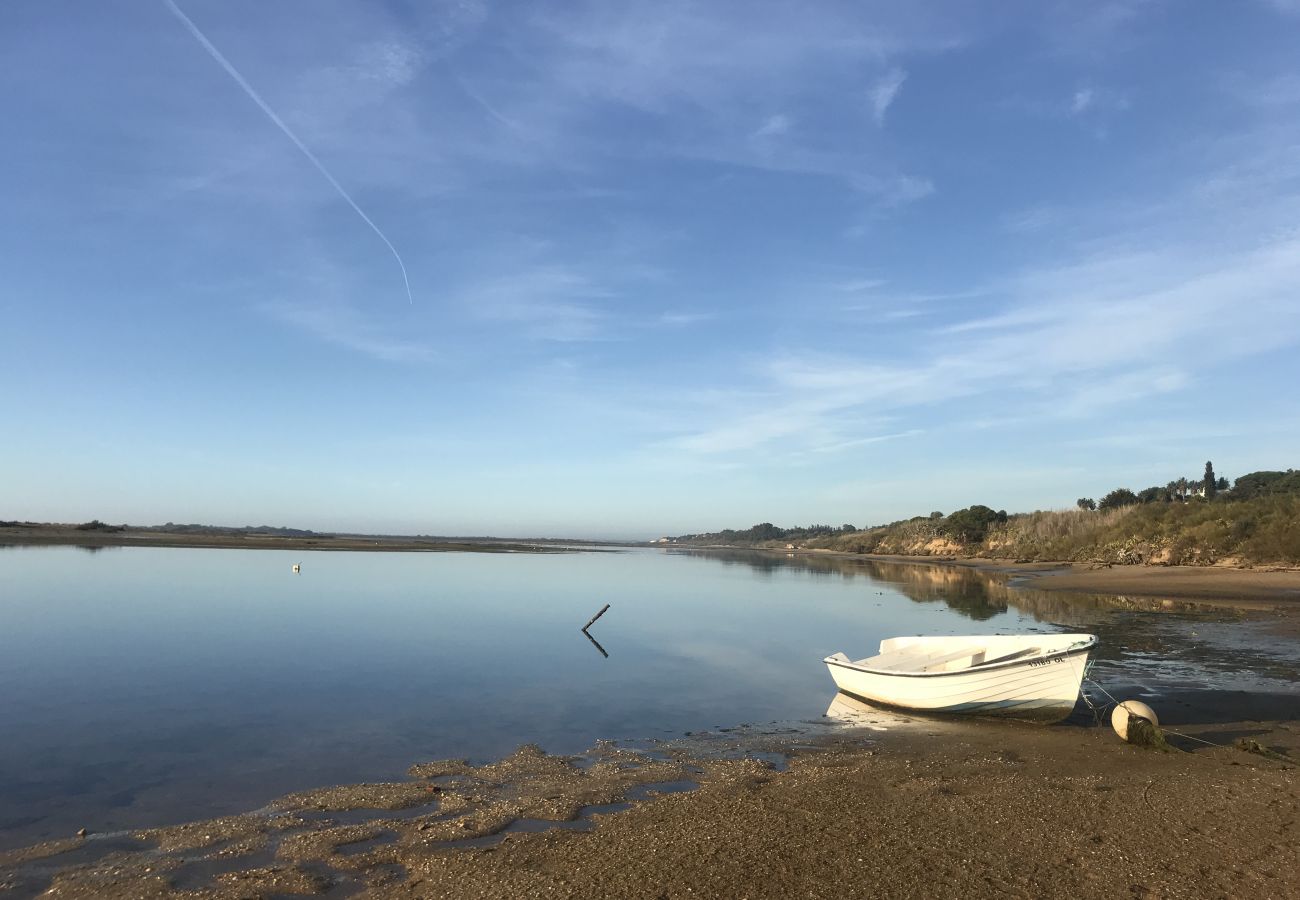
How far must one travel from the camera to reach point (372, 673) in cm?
1903

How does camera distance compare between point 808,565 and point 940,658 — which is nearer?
point 940,658

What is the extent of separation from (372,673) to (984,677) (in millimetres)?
14881

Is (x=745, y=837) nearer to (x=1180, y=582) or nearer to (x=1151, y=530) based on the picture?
(x=1180, y=582)

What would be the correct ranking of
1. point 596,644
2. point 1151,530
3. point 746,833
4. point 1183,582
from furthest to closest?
1. point 1151,530
2. point 1183,582
3. point 596,644
4. point 746,833

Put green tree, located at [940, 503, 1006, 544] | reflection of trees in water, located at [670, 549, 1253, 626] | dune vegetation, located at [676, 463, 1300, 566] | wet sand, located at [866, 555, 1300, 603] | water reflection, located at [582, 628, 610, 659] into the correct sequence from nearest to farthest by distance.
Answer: water reflection, located at [582, 628, 610, 659] → reflection of trees in water, located at [670, 549, 1253, 626] → wet sand, located at [866, 555, 1300, 603] → dune vegetation, located at [676, 463, 1300, 566] → green tree, located at [940, 503, 1006, 544]

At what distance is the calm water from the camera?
1109 centimetres

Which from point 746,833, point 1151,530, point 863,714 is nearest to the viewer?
point 746,833

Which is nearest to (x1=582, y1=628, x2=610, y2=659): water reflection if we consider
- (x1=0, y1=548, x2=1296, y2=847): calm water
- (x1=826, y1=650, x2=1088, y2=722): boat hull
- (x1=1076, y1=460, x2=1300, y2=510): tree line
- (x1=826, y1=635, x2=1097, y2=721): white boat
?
(x1=0, y1=548, x2=1296, y2=847): calm water

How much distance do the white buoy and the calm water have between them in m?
5.92

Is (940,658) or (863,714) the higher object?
(940,658)

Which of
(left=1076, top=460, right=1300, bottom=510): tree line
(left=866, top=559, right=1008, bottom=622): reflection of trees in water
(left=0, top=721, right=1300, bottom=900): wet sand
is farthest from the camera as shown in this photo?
(left=1076, top=460, right=1300, bottom=510): tree line

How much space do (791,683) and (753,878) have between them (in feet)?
41.3

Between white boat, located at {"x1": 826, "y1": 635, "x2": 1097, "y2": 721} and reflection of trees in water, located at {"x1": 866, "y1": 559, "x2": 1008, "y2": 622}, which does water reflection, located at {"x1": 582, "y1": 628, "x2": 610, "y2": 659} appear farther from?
reflection of trees in water, located at {"x1": 866, "y1": 559, "x2": 1008, "y2": 622}

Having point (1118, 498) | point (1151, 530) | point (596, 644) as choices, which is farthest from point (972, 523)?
point (596, 644)
